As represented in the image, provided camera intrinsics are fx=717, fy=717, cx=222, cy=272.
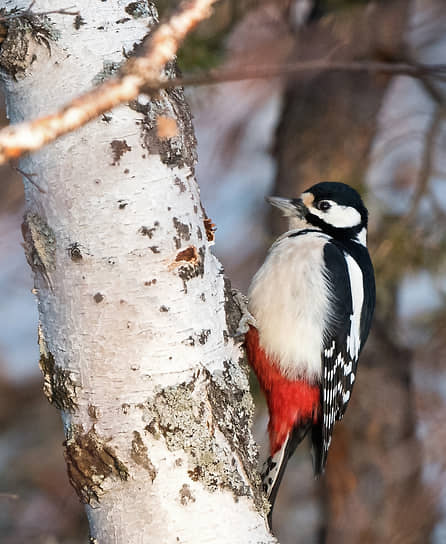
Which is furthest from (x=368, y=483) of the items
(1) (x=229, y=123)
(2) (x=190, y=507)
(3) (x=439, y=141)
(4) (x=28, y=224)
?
(4) (x=28, y=224)

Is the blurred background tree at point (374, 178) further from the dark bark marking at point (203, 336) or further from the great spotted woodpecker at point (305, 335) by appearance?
the dark bark marking at point (203, 336)

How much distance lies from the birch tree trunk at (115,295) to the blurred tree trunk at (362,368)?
268 centimetres

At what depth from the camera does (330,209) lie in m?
3.07

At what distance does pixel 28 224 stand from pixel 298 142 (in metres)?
3.04

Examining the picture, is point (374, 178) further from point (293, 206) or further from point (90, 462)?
point (90, 462)

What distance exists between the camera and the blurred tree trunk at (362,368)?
4.29 m

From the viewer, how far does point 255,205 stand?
17.4ft

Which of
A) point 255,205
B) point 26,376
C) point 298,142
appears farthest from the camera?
point 26,376

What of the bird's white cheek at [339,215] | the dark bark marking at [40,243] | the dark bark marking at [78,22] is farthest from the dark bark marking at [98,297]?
the bird's white cheek at [339,215]

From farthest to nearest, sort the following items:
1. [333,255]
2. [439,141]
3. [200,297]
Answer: [439,141] < [333,255] < [200,297]

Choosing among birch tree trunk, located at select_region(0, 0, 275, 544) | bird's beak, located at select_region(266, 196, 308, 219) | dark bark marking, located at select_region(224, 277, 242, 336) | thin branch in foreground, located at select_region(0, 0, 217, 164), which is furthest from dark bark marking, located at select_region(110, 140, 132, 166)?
bird's beak, located at select_region(266, 196, 308, 219)

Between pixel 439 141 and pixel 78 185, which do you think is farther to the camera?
pixel 439 141

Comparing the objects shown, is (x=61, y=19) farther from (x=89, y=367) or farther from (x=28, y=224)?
(x=89, y=367)

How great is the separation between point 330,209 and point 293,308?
0.61 meters
